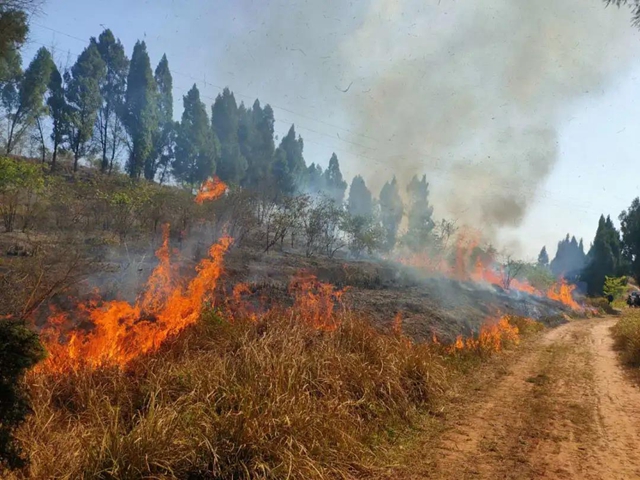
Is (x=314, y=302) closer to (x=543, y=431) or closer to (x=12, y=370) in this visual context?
(x=543, y=431)

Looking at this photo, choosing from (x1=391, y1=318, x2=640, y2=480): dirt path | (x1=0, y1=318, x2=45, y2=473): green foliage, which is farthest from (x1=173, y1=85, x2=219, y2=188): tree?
(x1=0, y1=318, x2=45, y2=473): green foliage

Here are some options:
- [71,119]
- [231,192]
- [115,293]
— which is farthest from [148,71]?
[115,293]

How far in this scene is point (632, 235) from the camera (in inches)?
1869

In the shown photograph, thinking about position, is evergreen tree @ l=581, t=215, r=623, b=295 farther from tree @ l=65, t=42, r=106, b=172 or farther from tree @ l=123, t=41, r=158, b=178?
tree @ l=65, t=42, r=106, b=172

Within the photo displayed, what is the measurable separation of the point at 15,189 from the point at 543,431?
19255mm

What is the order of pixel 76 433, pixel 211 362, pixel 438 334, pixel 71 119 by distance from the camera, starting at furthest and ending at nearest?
pixel 71 119 < pixel 438 334 < pixel 211 362 < pixel 76 433

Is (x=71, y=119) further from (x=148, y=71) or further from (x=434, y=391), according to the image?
(x=434, y=391)

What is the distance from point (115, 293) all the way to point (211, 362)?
4.87 meters

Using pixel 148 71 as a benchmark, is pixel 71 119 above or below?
below

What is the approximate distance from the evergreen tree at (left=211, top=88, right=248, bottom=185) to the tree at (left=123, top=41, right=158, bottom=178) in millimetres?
8075

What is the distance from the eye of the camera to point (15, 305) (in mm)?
6789

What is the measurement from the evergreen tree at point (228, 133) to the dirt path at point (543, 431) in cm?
3706

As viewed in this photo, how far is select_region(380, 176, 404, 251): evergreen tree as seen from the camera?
44719 millimetres

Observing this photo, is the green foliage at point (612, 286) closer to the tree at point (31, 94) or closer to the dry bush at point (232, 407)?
the dry bush at point (232, 407)
